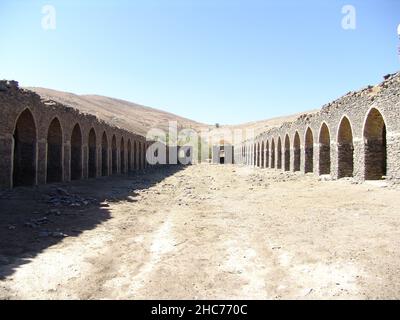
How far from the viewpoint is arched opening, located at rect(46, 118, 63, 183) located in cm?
1605

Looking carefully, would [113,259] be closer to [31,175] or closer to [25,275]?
[25,275]

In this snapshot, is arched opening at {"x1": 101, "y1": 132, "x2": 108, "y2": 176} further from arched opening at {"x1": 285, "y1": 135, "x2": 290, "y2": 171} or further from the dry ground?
arched opening at {"x1": 285, "y1": 135, "x2": 290, "y2": 171}

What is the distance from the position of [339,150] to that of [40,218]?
13020 mm

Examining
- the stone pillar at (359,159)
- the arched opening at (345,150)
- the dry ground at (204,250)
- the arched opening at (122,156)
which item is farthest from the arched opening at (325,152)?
the arched opening at (122,156)

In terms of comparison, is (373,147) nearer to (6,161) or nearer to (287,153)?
(6,161)

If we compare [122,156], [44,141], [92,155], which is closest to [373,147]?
[44,141]

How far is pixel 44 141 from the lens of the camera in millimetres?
14734

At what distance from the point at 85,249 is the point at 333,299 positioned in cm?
404

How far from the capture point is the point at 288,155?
2897cm

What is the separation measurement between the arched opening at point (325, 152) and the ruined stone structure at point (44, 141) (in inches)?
478

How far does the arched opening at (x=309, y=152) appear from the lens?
2304 centimetres

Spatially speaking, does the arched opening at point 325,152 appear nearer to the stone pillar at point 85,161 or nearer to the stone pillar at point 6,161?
the stone pillar at point 85,161

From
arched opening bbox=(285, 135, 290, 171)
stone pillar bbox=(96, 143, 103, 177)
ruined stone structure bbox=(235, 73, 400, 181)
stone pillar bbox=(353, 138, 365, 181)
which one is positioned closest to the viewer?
ruined stone structure bbox=(235, 73, 400, 181)

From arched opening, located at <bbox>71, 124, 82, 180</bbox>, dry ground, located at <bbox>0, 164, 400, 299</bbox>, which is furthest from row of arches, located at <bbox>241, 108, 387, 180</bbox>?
arched opening, located at <bbox>71, 124, 82, 180</bbox>
